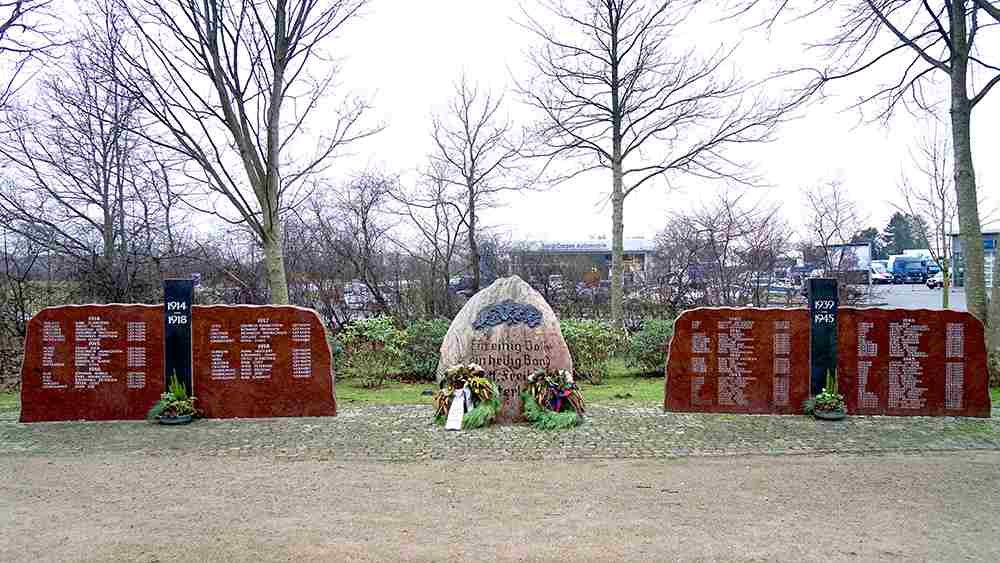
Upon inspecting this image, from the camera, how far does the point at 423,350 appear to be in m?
13.3

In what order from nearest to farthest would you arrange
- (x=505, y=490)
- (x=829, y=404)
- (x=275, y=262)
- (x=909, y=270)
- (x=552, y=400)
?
(x=505, y=490), (x=552, y=400), (x=829, y=404), (x=275, y=262), (x=909, y=270)

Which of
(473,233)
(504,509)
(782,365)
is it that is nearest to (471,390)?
(504,509)

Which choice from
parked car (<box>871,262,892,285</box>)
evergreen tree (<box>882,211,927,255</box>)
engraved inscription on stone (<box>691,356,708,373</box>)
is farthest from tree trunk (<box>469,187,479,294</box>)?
evergreen tree (<box>882,211,927,255</box>)

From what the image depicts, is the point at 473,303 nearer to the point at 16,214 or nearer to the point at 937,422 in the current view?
the point at 937,422

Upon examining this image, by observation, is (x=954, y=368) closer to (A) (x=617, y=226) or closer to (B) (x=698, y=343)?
(B) (x=698, y=343)

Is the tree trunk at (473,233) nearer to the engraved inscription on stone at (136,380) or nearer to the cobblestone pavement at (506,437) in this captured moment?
the cobblestone pavement at (506,437)

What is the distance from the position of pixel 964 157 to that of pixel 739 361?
570 centimetres

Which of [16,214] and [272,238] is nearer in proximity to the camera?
[272,238]

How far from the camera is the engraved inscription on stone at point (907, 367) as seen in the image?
857 centimetres

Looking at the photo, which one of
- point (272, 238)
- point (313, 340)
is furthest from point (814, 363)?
point (272, 238)

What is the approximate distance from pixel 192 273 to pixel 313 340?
9.41 meters

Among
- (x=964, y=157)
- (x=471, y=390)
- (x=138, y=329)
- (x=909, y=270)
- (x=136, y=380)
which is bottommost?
(x=471, y=390)

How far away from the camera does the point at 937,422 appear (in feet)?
27.0

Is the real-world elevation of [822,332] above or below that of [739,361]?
above
